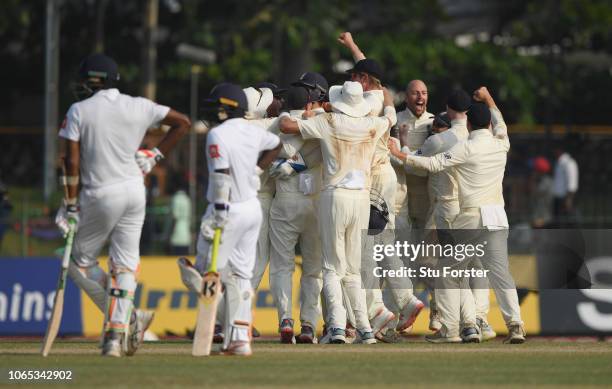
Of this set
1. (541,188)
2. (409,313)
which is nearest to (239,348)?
(409,313)

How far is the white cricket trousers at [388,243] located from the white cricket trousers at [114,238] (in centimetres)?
378

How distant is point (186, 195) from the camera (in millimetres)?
30438

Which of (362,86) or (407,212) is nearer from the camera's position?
(362,86)

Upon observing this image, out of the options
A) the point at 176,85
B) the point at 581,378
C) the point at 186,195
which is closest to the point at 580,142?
the point at 186,195

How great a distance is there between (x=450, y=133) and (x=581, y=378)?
4.76 m

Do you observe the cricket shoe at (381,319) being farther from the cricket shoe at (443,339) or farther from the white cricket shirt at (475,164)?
the white cricket shirt at (475,164)

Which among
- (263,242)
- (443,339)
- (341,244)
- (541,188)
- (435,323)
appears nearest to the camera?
(341,244)

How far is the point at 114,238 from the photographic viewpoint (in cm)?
1398

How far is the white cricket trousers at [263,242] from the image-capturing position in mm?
17000

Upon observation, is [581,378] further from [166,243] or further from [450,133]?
[166,243]

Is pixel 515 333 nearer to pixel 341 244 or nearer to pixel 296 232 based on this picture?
pixel 341 244

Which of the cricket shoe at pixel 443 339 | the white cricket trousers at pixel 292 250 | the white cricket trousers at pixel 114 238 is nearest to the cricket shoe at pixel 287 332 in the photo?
the white cricket trousers at pixel 292 250

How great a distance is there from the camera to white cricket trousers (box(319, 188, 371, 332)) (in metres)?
16.1

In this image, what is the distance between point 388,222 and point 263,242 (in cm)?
142
